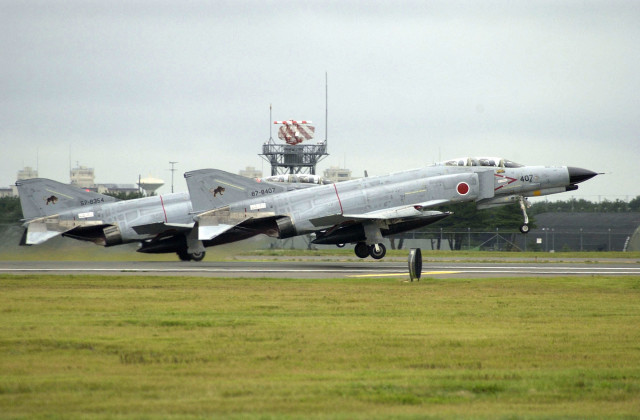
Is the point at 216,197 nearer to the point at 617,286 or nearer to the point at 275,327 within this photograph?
the point at 617,286

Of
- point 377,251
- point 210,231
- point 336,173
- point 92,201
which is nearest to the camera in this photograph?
point 210,231

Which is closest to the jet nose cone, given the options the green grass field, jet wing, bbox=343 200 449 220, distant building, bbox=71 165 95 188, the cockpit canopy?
the cockpit canopy

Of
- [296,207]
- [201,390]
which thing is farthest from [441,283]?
[201,390]

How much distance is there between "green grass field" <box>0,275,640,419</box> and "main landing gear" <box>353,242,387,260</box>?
13.9 meters

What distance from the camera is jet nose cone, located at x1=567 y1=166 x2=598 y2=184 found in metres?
36.1

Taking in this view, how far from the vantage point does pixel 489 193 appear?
34.8 m

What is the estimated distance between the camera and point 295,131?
229 ft

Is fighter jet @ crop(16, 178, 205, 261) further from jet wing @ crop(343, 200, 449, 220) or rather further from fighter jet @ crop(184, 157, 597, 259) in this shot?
jet wing @ crop(343, 200, 449, 220)

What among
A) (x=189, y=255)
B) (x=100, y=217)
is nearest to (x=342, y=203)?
(x=189, y=255)

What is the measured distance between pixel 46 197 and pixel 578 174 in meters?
22.8

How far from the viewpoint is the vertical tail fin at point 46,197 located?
120 feet

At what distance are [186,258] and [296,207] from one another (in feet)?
19.5

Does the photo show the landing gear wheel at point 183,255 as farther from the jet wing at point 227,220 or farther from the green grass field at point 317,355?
the green grass field at point 317,355

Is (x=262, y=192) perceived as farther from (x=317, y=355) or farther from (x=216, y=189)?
(x=317, y=355)
